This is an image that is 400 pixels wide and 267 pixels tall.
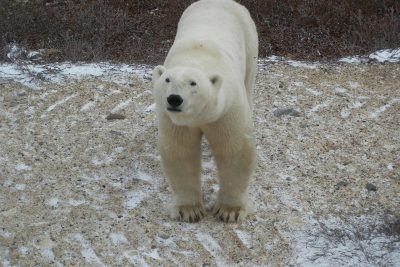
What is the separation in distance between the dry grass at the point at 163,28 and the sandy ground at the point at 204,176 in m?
0.50

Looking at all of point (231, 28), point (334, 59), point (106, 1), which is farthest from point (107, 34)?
point (231, 28)

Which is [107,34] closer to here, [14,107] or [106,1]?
[106,1]

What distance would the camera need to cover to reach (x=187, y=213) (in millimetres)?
3443

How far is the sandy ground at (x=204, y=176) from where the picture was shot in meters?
3.20

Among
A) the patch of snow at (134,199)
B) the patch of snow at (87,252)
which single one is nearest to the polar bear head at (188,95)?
the patch of snow at (87,252)

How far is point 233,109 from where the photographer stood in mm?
3080

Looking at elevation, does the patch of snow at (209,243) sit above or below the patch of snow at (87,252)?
above

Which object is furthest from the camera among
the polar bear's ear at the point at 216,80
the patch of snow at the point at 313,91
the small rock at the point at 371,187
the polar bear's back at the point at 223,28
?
the patch of snow at the point at 313,91

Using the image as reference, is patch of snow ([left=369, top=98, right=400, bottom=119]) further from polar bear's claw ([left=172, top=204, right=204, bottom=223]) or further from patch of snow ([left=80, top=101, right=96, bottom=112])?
patch of snow ([left=80, top=101, right=96, bottom=112])

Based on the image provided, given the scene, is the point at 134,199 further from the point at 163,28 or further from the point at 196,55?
the point at 163,28

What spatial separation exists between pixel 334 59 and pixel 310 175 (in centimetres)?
227

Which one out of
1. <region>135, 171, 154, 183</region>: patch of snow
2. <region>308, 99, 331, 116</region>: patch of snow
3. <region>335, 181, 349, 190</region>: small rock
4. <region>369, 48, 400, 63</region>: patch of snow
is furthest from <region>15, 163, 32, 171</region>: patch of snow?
<region>369, 48, 400, 63</region>: patch of snow

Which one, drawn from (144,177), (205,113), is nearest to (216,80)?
(205,113)

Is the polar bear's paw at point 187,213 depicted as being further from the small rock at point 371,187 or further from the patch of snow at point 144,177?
the small rock at point 371,187
